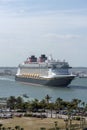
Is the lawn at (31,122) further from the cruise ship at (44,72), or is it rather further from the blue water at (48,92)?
the cruise ship at (44,72)

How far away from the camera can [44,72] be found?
276ft

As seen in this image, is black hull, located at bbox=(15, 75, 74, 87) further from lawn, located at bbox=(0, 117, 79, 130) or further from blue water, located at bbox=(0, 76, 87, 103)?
lawn, located at bbox=(0, 117, 79, 130)

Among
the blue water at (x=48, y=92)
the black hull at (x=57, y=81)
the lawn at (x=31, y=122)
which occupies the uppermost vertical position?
the black hull at (x=57, y=81)

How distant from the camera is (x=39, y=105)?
41.4 metres

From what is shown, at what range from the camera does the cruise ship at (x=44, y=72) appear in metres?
79.5

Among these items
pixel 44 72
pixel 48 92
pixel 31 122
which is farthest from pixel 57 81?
pixel 31 122

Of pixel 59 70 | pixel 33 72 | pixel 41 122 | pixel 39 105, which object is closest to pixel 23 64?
pixel 33 72

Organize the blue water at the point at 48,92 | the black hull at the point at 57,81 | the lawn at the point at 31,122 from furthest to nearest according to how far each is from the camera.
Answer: the black hull at the point at 57,81, the blue water at the point at 48,92, the lawn at the point at 31,122

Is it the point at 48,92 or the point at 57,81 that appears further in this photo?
the point at 57,81

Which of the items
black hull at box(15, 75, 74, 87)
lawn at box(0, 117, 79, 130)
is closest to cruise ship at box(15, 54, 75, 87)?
black hull at box(15, 75, 74, 87)

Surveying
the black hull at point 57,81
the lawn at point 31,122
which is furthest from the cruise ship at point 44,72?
the lawn at point 31,122

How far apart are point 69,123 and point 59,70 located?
1927 inches

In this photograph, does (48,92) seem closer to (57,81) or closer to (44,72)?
(57,81)

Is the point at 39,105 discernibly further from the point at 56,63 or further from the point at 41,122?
the point at 56,63
